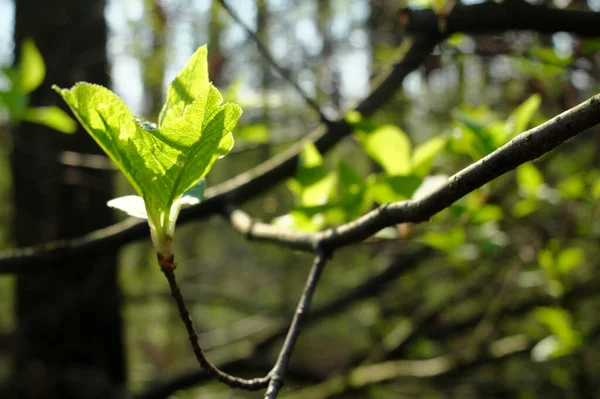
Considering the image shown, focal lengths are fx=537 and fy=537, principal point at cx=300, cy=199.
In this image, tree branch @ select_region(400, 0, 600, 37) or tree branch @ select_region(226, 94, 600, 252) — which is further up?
tree branch @ select_region(400, 0, 600, 37)

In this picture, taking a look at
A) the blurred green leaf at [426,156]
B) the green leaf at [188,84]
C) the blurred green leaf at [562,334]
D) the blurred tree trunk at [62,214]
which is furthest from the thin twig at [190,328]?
the blurred tree trunk at [62,214]

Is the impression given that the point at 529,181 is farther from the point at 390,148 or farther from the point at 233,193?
the point at 233,193

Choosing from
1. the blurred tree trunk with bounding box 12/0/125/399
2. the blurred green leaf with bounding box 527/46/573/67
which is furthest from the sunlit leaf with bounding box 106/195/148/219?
the blurred tree trunk with bounding box 12/0/125/399

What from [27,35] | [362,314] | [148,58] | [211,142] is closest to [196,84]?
[211,142]

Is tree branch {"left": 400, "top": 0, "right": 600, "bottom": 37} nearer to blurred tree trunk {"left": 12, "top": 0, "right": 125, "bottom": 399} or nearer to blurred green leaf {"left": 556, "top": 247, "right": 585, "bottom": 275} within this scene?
blurred green leaf {"left": 556, "top": 247, "right": 585, "bottom": 275}

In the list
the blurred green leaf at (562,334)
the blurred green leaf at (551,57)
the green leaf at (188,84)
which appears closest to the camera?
the green leaf at (188,84)

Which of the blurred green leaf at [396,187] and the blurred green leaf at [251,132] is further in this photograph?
the blurred green leaf at [251,132]

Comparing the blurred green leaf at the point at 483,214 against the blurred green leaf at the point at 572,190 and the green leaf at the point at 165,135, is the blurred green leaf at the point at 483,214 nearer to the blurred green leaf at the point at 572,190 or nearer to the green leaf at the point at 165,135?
the blurred green leaf at the point at 572,190
